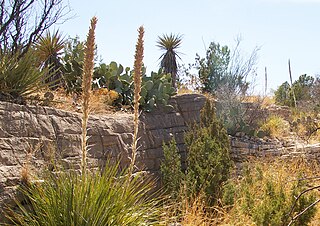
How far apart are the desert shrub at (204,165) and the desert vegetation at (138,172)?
17mm

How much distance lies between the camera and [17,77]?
5453mm

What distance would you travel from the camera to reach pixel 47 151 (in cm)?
507

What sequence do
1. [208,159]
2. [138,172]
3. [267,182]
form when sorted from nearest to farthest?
[138,172] < [267,182] < [208,159]

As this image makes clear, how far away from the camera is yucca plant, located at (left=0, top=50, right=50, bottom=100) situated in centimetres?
535

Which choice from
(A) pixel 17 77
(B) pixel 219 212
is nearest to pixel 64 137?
(A) pixel 17 77

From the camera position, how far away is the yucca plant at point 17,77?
17.5 ft

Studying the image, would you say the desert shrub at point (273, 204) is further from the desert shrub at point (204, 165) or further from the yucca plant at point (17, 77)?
the yucca plant at point (17, 77)

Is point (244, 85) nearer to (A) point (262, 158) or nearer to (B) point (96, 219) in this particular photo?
(A) point (262, 158)

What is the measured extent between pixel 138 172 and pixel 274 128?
23.3 ft

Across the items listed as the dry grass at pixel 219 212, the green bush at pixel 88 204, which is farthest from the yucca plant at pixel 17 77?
the dry grass at pixel 219 212

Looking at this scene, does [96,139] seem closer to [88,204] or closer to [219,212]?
[219,212]

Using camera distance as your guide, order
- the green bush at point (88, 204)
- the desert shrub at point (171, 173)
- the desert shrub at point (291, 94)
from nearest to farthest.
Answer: the green bush at point (88, 204), the desert shrub at point (171, 173), the desert shrub at point (291, 94)

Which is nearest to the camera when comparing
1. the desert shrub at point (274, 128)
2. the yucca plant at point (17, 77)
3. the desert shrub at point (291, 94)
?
the yucca plant at point (17, 77)

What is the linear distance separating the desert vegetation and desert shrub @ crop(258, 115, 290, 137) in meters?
0.03
